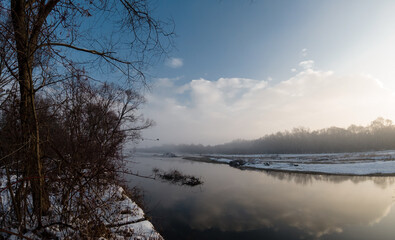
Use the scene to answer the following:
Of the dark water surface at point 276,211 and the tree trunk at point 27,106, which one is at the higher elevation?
the tree trunk at point 27,106

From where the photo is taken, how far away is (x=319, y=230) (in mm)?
9406

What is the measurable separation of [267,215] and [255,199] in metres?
3.19

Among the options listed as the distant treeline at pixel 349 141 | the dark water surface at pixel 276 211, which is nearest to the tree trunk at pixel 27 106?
the dark water surface at pixel 276 211

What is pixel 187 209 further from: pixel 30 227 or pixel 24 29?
pixel 24 29

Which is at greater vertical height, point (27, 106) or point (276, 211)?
point (27, 106)

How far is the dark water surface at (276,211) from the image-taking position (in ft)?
30.3

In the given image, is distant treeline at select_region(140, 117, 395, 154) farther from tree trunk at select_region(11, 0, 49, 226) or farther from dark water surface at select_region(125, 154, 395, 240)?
tree trunk at select_region(11, 0, 49, 226)

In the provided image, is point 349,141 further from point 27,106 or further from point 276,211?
point 27,106

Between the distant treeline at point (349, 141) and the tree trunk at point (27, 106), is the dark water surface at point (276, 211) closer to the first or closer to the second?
the tree trunk at point (27, 106)

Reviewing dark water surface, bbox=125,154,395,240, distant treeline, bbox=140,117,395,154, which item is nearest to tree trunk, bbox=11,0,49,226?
dark water surface, bbox=125,154,395,240

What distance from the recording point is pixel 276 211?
12.0m

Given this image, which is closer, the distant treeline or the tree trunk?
the tree trunk

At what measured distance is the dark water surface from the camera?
9227mm

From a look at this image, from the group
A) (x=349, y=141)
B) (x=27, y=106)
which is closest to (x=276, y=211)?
(x=27, y=106)
